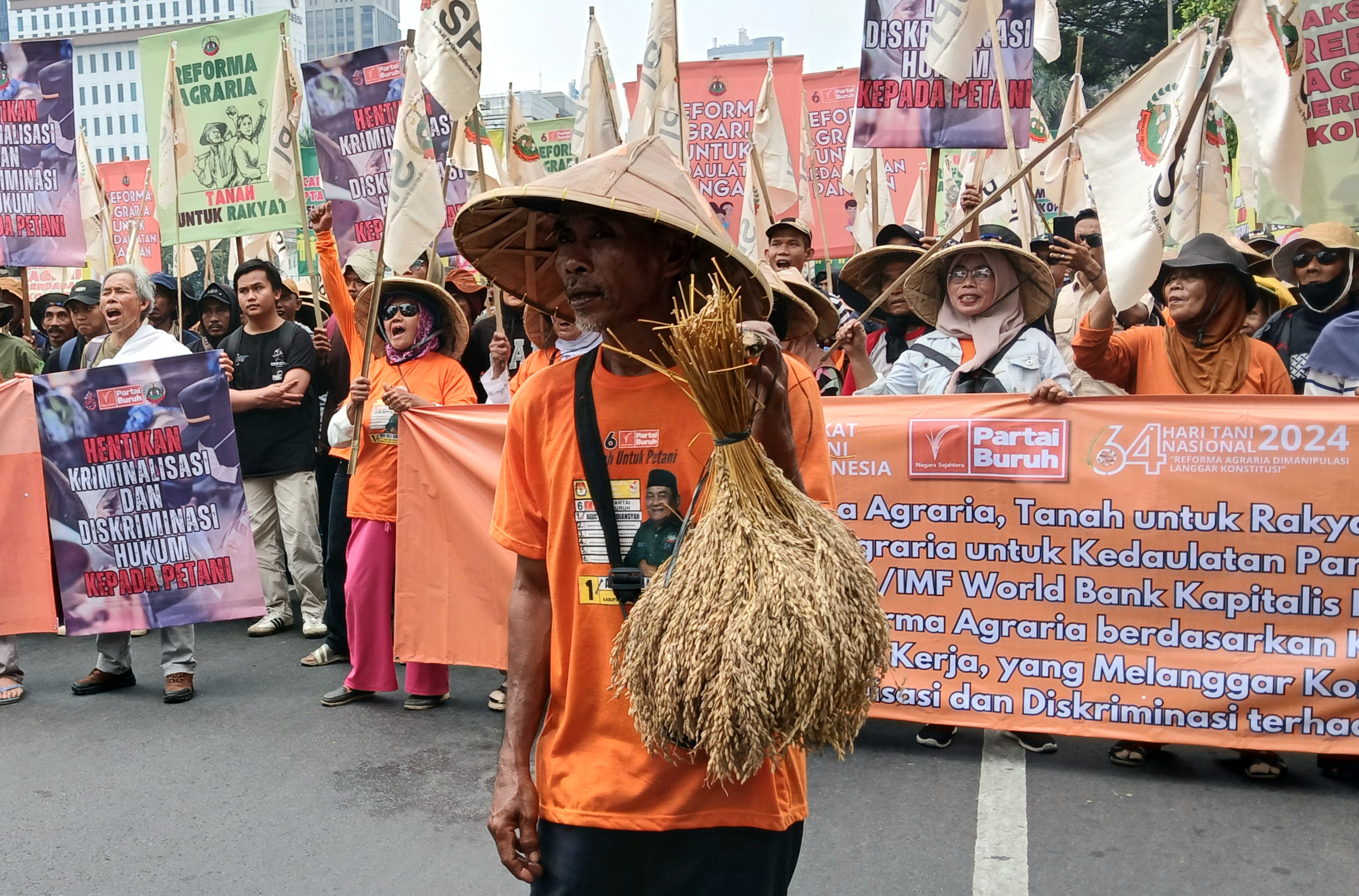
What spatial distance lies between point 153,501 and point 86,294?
2.70m

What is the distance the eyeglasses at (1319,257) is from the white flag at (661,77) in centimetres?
358

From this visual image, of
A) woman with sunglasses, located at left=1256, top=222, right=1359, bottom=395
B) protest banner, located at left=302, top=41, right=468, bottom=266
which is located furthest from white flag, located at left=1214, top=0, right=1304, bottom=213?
protest banner, located at left=302, top=41, right=468, bottom=266

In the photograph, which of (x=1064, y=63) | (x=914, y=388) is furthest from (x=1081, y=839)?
(x=1064, y=63)

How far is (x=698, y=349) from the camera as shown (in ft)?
6.35

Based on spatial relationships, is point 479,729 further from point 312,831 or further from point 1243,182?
point 1243,182

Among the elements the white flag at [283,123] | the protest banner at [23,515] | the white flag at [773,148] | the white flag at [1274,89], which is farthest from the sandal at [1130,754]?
the white flag at [283,123]

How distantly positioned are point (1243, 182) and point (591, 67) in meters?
5.46

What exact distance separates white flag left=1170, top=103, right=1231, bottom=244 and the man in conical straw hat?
353 cm

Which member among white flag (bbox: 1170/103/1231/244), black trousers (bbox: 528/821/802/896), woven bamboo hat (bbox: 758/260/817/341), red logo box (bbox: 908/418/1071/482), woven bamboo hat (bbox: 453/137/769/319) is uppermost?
white flag (bbox: 1170/103/1231/244)

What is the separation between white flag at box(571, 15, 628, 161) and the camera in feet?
26.6

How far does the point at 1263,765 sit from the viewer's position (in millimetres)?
4770

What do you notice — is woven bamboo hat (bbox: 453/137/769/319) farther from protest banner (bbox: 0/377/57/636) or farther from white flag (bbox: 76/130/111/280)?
white flag (bbox: 76/130/111/280)

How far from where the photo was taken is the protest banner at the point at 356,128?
7.79 meters

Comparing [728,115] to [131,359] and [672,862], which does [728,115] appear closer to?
[131,359]
